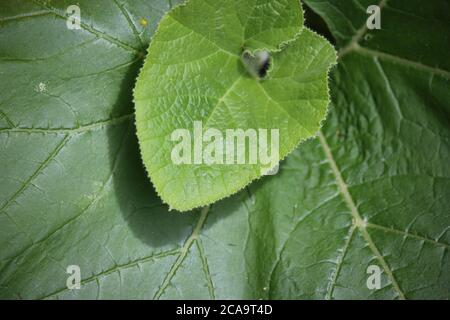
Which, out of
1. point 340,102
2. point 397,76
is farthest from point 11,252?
point 397,76

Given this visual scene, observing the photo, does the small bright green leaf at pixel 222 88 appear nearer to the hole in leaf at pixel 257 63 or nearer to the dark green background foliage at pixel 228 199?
the hole in leaf at pixel 257 63

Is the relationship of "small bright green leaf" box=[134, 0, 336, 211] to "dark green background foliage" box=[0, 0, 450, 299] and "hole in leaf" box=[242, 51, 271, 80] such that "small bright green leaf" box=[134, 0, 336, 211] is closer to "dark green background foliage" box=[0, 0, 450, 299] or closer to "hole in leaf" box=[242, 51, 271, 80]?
"hole in leaf" box=[242, 51, 271, 80]

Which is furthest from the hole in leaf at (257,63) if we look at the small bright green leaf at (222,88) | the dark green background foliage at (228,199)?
the dark green background foliage at (228,199)

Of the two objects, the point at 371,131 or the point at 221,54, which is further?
the point at 371,131

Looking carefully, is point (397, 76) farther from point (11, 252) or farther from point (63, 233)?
point (11, 252)
